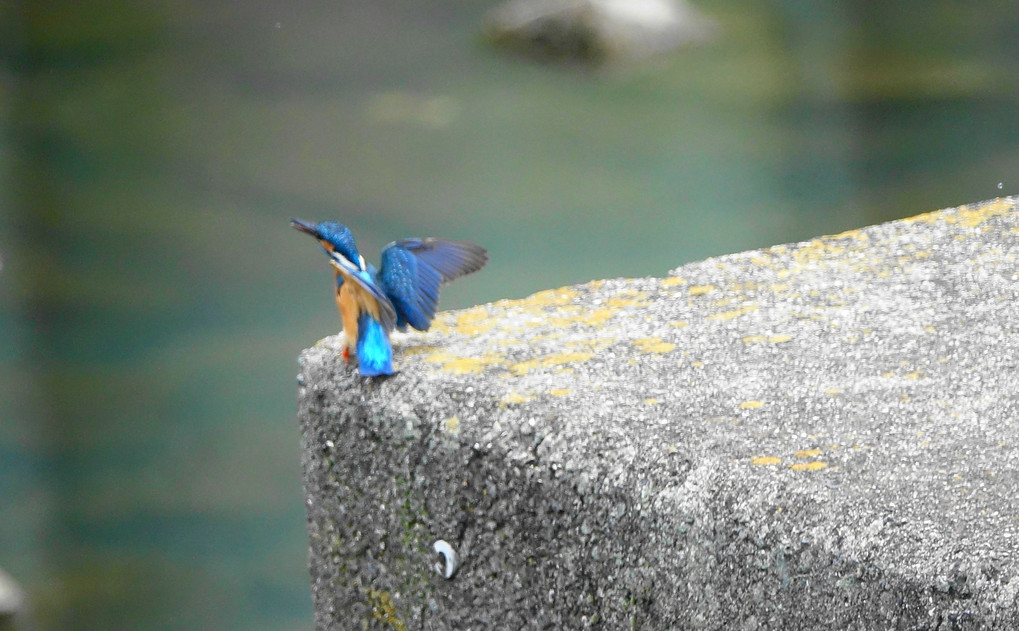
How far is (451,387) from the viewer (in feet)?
2.80

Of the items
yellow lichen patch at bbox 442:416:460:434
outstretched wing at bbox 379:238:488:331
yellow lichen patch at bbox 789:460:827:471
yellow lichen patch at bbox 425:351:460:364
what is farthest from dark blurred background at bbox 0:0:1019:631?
yellow lichen patch at bbox 789:460:827:471

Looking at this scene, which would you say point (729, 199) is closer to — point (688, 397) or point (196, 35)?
point (196, 35)

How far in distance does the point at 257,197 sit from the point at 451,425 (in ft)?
5.66

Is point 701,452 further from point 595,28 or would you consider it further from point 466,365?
point 595,28

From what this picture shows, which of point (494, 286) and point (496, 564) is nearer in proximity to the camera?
point (496, 564)

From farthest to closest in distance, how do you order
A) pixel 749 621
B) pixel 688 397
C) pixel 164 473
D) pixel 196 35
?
pixel 164 473
pixel 196 35
pixel 688 397
pixel 749 621

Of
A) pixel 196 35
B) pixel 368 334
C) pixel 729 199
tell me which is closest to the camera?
pixel 368 334

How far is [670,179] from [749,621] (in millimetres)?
2120

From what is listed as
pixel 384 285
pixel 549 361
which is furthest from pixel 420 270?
pixel 549 361

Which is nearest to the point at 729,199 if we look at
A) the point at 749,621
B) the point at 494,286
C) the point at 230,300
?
the point at 494,286

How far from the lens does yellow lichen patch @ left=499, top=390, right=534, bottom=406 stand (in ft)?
2.66

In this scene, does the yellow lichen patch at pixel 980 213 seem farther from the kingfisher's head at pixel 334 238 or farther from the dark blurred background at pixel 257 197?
the dark blurred background at pixel 257 197

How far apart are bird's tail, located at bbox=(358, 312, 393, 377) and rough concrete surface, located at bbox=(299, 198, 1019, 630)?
0.07 feet

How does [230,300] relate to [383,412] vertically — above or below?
above
